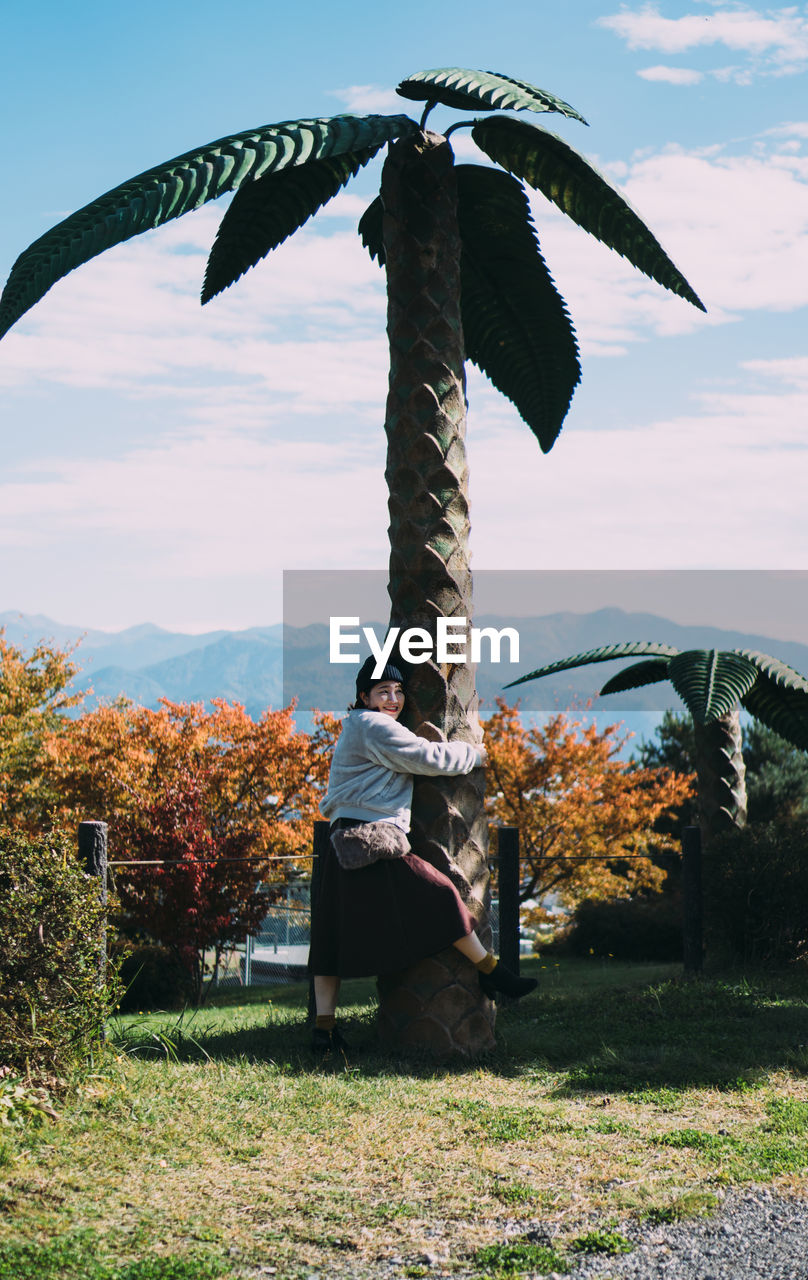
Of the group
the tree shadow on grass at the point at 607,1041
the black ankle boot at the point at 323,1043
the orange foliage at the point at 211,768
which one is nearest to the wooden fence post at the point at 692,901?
the tree shadow on grass at the point at 607,1041

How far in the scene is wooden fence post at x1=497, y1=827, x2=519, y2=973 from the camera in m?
8.91

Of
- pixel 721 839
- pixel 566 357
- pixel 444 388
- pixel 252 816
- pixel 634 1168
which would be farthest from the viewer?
pixel 252 816

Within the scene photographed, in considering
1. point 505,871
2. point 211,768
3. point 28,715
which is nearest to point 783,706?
point 505,871

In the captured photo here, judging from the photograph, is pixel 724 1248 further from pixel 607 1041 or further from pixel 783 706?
pixel 783 706

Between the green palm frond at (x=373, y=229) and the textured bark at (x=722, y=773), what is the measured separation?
5.21m

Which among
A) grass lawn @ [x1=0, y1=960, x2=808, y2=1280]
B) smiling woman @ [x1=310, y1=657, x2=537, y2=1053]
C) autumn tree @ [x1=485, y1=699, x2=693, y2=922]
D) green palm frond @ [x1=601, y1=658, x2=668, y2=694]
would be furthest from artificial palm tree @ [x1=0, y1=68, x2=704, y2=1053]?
autumn tree @ [x1=485, y1=699, x2=693, y2=922]

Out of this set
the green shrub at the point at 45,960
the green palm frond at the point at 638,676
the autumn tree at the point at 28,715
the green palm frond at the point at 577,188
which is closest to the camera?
the green shrub at the point at 45,960

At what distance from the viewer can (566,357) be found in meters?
8.48

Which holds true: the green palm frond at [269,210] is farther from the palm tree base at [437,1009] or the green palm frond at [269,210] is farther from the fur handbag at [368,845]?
the palm tree base at [437,1009]

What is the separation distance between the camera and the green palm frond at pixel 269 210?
299 inches

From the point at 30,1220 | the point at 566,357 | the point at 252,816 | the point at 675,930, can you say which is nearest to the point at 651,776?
the point at 675,930

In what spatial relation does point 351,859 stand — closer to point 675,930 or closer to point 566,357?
point 566,357

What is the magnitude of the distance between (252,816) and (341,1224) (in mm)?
10609

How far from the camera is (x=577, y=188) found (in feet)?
23.8
